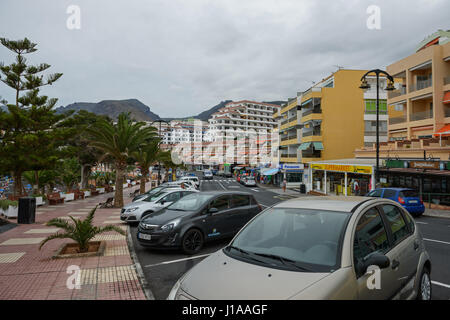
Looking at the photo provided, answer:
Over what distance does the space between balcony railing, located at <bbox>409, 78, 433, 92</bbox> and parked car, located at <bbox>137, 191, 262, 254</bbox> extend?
25.4 metres

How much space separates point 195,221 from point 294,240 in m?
4.60

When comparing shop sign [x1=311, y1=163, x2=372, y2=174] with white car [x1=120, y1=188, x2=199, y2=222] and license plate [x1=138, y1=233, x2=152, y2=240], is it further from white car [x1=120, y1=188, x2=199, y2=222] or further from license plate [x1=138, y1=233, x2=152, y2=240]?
license plate [x1=138, y1=233, x2=152, y2=240]

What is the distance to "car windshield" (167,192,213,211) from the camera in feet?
27.4

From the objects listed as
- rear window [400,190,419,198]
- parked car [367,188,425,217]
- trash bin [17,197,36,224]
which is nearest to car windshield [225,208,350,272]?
trash bin [17,197,36,224]

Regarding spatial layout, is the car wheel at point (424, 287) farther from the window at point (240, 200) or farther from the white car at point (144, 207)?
the white car at point (144, 207)

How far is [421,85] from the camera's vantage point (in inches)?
1071

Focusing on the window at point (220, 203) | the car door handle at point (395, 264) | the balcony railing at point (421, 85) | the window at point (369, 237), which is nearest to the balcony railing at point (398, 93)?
the balcony railing at point (421, 85)

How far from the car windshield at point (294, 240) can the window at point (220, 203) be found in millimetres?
4307

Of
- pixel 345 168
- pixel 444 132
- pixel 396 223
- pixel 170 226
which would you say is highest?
pixel 444 132

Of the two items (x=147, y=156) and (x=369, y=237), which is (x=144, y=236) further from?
(x=147, y=156)

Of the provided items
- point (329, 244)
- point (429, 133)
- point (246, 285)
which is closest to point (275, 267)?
point (246, 285)

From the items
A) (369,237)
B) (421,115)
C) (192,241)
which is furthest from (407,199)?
(421,115)

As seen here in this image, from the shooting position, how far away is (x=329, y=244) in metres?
3.22

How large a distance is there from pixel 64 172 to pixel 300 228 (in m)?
30.9
